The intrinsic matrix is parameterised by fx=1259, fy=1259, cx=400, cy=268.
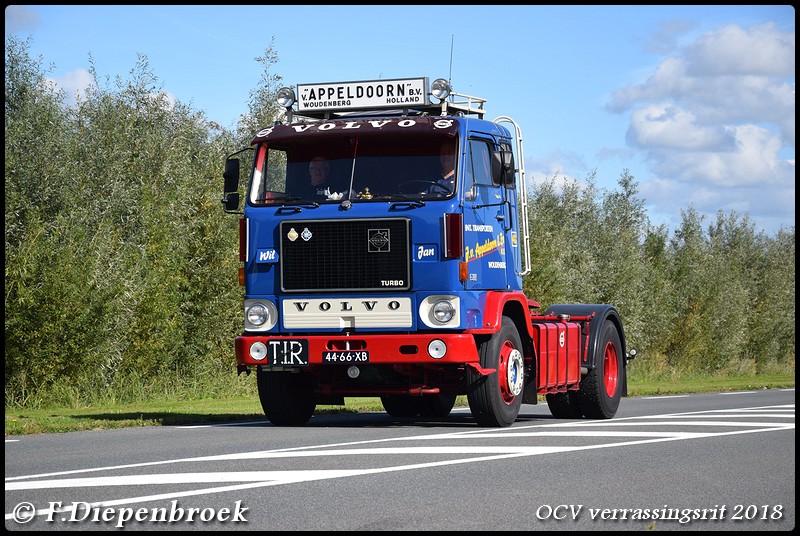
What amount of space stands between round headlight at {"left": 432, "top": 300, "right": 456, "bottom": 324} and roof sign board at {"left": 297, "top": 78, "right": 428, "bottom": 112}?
101 inches

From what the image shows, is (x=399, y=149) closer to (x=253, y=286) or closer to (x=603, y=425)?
(x=253, y=286)

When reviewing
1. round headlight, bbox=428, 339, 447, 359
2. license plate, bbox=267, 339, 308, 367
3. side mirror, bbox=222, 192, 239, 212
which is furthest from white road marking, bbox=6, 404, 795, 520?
side mirror, bbox=222, 192, 239, 212

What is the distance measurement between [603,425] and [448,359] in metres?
2.48

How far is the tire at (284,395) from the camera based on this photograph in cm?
1518

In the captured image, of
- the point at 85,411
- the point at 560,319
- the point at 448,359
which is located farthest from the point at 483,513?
the point at 85,411

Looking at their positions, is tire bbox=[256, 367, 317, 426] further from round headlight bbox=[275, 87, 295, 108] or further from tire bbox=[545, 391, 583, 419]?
tire bbox=[545, 391, 583, 419]

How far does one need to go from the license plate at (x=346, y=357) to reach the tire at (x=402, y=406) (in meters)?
3.28

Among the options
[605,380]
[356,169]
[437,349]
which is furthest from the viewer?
[605,380]

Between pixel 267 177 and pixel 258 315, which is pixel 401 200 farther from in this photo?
pixel 258 315

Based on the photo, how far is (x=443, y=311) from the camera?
552 inches


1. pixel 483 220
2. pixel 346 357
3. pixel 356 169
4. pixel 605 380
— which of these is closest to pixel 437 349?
pixel 346 357

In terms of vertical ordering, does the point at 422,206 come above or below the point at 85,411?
above

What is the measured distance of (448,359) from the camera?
1383 cm

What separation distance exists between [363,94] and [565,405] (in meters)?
5.51
